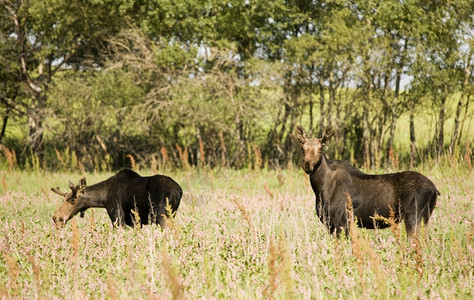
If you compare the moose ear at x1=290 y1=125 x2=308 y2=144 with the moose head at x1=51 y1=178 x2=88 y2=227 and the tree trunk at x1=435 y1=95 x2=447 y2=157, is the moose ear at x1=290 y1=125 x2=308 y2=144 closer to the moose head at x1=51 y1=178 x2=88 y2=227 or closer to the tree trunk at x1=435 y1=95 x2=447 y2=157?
the moose head at x1=51 y1=178 x2=88 y2=227

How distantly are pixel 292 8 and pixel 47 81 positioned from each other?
1243 cm

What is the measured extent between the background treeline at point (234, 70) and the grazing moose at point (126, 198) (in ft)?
35.4

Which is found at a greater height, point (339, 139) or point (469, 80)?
point (469, 80)

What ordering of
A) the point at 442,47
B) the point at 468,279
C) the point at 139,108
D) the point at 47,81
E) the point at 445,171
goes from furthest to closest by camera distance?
1. the point at 47,81
2. the point at 139,108
3. the point at 442,47
4. the point at 445,171
5. the point at 468,279

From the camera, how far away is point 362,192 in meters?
7.50

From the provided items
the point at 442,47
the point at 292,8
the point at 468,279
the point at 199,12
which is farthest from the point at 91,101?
the point at 468,279

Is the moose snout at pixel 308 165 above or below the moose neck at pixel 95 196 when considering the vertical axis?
above

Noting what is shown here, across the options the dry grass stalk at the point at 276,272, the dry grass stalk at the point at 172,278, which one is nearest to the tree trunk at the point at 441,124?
the dry grass stalk at the point at 276,272

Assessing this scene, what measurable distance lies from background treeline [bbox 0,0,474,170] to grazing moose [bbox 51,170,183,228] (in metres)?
10.8

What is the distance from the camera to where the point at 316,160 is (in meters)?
7.21

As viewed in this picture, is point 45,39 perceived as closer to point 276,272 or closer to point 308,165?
point 308,165

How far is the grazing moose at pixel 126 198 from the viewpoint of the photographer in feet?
Result: 27.7

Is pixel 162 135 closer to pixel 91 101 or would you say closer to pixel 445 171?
pixel 91 101

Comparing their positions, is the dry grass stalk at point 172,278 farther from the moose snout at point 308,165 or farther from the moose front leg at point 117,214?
the moose front leg at point 117,214
